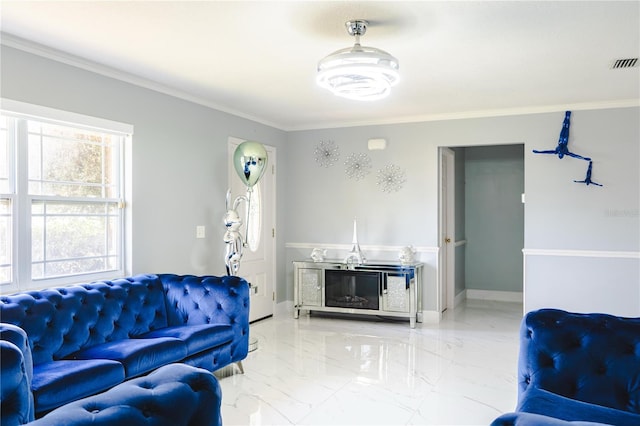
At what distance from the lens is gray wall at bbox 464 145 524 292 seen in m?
7.13

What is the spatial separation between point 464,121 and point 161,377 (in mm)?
4901

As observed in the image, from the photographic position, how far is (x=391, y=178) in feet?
19.5

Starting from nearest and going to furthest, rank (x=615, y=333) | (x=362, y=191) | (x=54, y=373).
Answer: (x=615, y=333) < (x=54, y=373) < (x=362, y=191)

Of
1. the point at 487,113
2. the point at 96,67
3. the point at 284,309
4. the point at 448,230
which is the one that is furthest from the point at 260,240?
the point at 487,113

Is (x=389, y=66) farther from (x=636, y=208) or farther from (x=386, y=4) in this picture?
(x=636, y=208)

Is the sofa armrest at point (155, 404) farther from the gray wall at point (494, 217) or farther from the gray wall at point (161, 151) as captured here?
the gray wall at point (494, 217)

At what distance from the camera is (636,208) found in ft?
16.3

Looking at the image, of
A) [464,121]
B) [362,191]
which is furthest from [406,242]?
[464,121]

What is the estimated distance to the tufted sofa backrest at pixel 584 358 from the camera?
7.12 ft

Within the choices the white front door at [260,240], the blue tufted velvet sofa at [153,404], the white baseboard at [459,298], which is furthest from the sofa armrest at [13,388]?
the white baseboard at [459,298]

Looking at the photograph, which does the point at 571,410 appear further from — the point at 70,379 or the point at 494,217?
the point at 494,217

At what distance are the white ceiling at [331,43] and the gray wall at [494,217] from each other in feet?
7.44

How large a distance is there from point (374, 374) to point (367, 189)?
266 cm

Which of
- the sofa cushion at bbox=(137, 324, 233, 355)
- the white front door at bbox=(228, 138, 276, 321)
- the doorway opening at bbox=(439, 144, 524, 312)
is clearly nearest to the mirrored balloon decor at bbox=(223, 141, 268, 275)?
the white front door at bbox=(228, 138, 276, 321)
